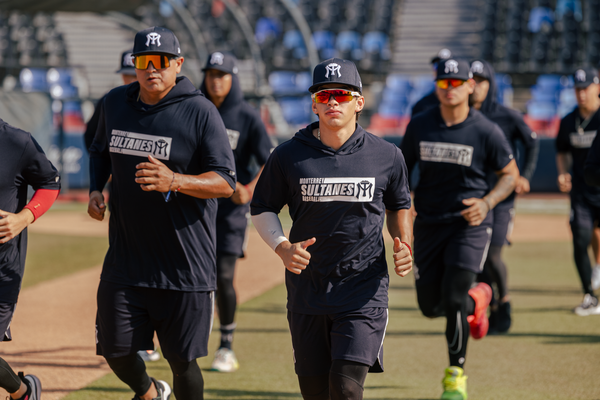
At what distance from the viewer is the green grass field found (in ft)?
17.4

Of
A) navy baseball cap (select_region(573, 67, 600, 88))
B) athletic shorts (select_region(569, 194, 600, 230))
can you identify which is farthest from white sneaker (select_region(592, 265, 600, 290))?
navy baseball cap (select_region(573, 67, 600, 88))

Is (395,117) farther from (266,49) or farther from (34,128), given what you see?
(34,128)

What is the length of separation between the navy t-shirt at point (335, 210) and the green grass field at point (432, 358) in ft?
5.58

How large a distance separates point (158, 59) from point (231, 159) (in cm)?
70

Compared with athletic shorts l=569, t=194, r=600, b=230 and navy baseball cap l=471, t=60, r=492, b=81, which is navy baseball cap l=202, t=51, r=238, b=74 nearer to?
navy baseball cap l=471, t=60, r=492, b=81

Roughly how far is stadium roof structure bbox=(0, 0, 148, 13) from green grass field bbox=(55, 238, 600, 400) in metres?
7.30

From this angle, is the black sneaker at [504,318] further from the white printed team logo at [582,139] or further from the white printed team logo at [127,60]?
the white printed team logo at [127,60]

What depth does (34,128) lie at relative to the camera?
17.2 metres

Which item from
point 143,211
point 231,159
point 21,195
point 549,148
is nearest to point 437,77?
point 231,159

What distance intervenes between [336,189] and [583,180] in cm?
527

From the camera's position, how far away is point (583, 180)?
26.5 ft

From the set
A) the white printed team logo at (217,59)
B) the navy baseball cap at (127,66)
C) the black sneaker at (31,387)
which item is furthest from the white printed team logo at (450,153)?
the black sneaker at (31,387)

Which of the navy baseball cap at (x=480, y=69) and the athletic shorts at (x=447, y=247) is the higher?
the navy baseball cap at (x=480, y=69)

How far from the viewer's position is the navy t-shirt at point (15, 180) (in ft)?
13.0
